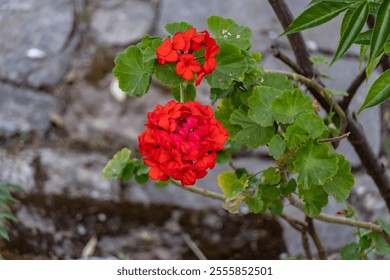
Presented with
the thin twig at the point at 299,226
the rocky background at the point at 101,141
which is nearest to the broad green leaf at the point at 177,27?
the thin twig at the point at 299,226

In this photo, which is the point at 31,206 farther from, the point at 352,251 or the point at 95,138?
the point at 352,251

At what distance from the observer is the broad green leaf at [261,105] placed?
55.7 inches

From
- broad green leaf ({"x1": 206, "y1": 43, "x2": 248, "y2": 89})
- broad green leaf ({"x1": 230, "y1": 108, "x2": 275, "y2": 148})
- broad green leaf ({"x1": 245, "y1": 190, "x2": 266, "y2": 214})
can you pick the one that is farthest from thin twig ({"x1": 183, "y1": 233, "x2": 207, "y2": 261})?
broad green leaf ({"x1": 206, "y1": 43, "x2": 248, "y2": 89})

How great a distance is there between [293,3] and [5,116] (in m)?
1.38

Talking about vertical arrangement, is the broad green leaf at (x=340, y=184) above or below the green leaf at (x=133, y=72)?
below

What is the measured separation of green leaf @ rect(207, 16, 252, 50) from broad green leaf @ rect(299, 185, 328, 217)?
12.9 inches

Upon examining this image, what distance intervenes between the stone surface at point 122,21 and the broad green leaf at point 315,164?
200 cm

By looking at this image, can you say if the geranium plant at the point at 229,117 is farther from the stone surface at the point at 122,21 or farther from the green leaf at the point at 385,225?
the stone surface at the point at 122,21

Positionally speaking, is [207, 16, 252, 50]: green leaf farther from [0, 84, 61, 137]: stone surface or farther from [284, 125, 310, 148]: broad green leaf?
[0, 84, 61, 137]: stone surface

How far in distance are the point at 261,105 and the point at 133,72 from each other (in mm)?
261

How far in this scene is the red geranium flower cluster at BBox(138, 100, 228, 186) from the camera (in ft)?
4.20

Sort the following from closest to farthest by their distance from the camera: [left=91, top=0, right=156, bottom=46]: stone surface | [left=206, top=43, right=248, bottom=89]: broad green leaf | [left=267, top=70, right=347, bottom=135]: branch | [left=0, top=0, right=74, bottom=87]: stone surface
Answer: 1. [left=206, top=43, right=248, bottom=89]: broad green leaf
2. [left=267, top=70, right=347, bottom=135]: branch
3. [left=0, top=0, right=74, bottom=87]: stone surface
4. [left=91, top=0, right=156, bottom=46]: stone surface

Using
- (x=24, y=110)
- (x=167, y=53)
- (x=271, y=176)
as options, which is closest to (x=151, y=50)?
(x=167, y=53)

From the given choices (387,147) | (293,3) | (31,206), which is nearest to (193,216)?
(31,206)
